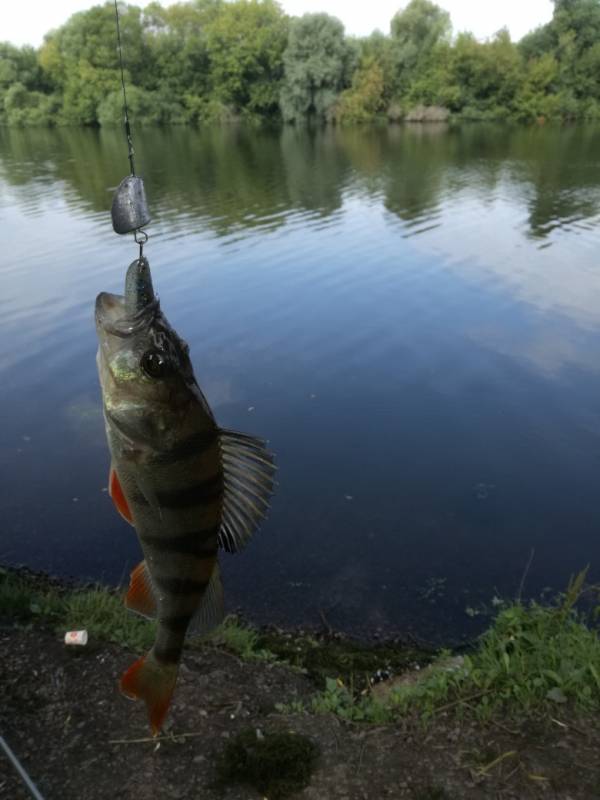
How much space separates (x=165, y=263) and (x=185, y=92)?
62.4 meters

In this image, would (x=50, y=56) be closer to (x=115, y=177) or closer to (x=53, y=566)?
(x=115, y=177)

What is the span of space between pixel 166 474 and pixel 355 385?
28.3ft

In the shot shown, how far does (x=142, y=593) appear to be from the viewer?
2.38 meters

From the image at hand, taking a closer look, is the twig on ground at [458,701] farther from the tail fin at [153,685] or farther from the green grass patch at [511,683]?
the tail fin at [153,685]

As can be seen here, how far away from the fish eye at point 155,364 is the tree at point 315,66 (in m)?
66.8

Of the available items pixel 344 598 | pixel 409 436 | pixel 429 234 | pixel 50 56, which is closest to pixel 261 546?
pixel 344 598

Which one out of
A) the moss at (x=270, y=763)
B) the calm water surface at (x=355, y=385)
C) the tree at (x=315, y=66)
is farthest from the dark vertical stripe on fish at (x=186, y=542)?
the tree at (x=315, y=66)

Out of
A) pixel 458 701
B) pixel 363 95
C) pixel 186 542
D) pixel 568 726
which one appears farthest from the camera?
pixel 363 95

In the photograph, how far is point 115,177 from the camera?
29.1 m

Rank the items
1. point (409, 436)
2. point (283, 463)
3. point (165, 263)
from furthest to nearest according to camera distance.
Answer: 1. point (165, 263)
2. point (409, 436)
3. point (283, 463)

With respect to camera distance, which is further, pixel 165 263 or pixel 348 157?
pixel 348 157

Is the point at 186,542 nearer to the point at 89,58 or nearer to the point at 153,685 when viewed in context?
the point at 153,685

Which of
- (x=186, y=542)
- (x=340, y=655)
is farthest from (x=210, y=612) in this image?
(x=340, y=655)

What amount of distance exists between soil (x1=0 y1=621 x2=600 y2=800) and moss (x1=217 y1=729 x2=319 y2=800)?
3cm
